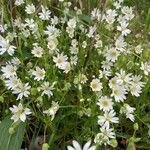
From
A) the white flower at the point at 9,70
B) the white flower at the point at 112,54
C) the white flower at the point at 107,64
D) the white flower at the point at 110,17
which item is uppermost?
the white flower at the point at 110,17

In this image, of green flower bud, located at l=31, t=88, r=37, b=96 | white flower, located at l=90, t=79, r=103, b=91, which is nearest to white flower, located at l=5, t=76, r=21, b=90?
green flower bud, located at l=31, t=88, r=37, b=96

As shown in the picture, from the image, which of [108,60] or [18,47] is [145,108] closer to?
[108,60]

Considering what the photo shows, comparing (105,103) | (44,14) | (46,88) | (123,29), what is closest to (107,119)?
(105,103)

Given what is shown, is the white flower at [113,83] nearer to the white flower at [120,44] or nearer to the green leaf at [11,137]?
the white flower at [120,44]

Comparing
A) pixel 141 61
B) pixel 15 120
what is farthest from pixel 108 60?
pixel 15 120

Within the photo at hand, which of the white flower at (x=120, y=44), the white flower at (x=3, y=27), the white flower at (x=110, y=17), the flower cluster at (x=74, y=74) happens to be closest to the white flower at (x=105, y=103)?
the flower cluster at (x=74, y=74)
